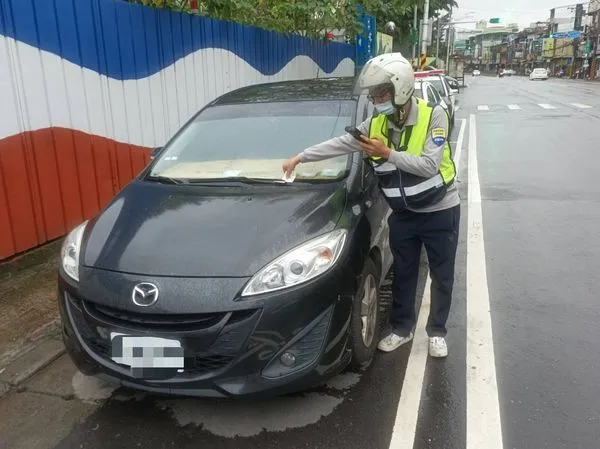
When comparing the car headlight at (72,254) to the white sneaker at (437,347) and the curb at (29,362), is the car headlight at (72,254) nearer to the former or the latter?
the curb at (29,362)

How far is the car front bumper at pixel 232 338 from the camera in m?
2.49

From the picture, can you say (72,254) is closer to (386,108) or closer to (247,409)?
(247,409)

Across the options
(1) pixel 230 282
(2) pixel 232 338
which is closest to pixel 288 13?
(1) pixel 230 282

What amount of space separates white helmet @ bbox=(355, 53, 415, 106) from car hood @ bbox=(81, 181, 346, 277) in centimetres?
62

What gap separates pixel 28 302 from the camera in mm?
4180

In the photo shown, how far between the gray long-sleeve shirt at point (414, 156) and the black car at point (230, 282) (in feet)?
0.59

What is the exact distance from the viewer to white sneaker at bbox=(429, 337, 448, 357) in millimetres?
3416

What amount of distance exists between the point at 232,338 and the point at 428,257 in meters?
1.46

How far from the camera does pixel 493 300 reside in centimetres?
425

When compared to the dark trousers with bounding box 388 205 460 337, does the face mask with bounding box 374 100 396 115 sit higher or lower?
higher

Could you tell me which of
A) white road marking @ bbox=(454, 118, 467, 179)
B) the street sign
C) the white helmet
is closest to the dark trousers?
the white helmet

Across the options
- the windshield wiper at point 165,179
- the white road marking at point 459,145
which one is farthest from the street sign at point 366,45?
the windshield wiper at point 165,179

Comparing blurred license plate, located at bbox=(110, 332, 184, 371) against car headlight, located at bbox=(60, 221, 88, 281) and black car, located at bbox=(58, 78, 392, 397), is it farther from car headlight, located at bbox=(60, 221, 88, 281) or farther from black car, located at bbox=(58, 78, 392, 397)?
car headlight, located at bbox=(60, 221, 88, 281)

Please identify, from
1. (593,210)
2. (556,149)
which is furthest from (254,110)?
(556,149)
